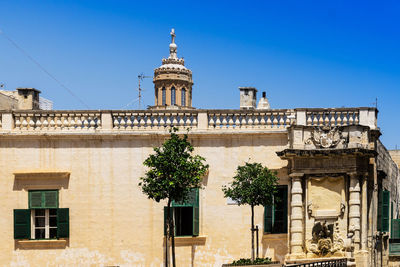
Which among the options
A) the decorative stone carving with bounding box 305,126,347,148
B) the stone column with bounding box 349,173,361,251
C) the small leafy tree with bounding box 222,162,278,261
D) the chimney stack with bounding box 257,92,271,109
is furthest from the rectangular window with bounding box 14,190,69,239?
the chimney stack with bounding box 257,92,271,109

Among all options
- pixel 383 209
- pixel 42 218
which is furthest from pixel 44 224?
pixel 383 209

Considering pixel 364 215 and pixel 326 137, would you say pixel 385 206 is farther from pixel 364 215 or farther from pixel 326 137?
pixel 326 137

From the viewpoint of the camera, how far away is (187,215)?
31.1 metres

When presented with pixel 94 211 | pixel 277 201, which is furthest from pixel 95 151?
pixel 277 201

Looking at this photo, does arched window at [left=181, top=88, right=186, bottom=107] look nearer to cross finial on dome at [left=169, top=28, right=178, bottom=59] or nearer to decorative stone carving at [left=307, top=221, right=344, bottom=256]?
cross finial on dome at [left=169, top=28, right=178, bottom=59]

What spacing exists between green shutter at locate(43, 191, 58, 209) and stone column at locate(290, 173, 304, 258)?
8137 millimetres

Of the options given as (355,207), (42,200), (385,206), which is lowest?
(385,206)

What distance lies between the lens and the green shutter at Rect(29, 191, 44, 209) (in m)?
30.9

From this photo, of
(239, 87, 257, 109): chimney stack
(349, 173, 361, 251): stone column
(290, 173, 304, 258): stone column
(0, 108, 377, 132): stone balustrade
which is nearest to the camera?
(349, 173, 361, 251): stone column

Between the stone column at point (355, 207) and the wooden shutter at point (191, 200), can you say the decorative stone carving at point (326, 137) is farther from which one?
the wooden shutter at point (191, 200)

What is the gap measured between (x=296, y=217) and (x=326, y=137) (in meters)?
2.88

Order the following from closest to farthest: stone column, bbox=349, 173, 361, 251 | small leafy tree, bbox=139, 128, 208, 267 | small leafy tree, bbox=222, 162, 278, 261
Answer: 1. small leafy tree, bbox=139, 128, 208, 267
2. small leafy tree, bbox=222, 162, 278, 261
3. stone column, bbox=349, 173, 361, 251

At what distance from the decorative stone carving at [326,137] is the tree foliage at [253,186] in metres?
1.89

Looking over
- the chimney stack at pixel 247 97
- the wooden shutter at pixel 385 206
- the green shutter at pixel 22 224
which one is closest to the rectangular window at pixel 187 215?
the green shutter at pixel 22 224
